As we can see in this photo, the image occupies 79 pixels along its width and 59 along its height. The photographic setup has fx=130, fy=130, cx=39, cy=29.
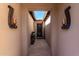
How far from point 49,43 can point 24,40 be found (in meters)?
0.24

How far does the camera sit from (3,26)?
1.05 metres

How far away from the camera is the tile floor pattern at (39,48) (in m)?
1.22

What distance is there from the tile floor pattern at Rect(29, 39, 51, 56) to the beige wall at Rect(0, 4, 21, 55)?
0.49 ft

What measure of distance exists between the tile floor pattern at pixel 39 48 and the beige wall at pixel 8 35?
15 cm

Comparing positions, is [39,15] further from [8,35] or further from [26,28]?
[8,35]

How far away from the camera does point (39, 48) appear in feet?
4.39

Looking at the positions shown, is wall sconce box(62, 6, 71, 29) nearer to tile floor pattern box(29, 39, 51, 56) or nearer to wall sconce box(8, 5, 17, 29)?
tile floor pattern box(29, 39, 51, 56)

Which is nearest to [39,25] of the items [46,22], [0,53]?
[46,22]

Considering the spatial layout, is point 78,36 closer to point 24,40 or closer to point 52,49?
point 52,49

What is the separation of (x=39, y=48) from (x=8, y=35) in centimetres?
38

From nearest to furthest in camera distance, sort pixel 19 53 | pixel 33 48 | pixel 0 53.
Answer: pixel 0 53 → pixel 19 53 → pixel 33 48

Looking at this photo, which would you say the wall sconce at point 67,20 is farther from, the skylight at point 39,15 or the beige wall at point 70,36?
the skylight at point 39,15

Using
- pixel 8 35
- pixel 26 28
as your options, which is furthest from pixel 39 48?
pixel 8 35

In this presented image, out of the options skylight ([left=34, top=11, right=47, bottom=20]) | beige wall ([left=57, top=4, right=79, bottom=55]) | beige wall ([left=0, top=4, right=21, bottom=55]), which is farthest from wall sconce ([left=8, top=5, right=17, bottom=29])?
beige wall ([left=57, top=4, right=79, bottom=55])
